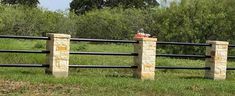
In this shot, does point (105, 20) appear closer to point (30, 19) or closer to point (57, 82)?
point (30, 19)

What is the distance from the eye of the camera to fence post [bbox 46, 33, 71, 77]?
→ 51.1ft

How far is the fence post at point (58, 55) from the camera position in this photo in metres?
15.6

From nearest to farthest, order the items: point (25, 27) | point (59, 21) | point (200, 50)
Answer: point (200, 50) < point (25, 27) < point (59, 21)

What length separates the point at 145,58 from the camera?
54.9 ft

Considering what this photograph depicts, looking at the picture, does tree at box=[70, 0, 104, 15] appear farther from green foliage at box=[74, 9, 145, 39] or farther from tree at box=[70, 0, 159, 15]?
green foliage at box=[74, 9, 145, 39]

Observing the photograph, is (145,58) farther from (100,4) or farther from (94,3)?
(100,4)

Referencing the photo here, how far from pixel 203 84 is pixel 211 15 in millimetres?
22778

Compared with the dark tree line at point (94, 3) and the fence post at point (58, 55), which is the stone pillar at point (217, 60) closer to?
the fence post at point (58, 55)

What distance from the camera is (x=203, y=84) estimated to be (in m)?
15.7

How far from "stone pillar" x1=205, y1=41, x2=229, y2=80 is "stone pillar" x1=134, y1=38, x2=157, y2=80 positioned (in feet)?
7.69

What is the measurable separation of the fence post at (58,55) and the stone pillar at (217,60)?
507 centimetres

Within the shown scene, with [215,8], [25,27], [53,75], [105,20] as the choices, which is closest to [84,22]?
[105,20]

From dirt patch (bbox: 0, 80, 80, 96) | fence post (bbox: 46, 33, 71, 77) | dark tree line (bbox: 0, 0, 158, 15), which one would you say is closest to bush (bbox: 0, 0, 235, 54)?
fence post (bbox: 46, 33, 71, 77)

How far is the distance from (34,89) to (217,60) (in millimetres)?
7421
